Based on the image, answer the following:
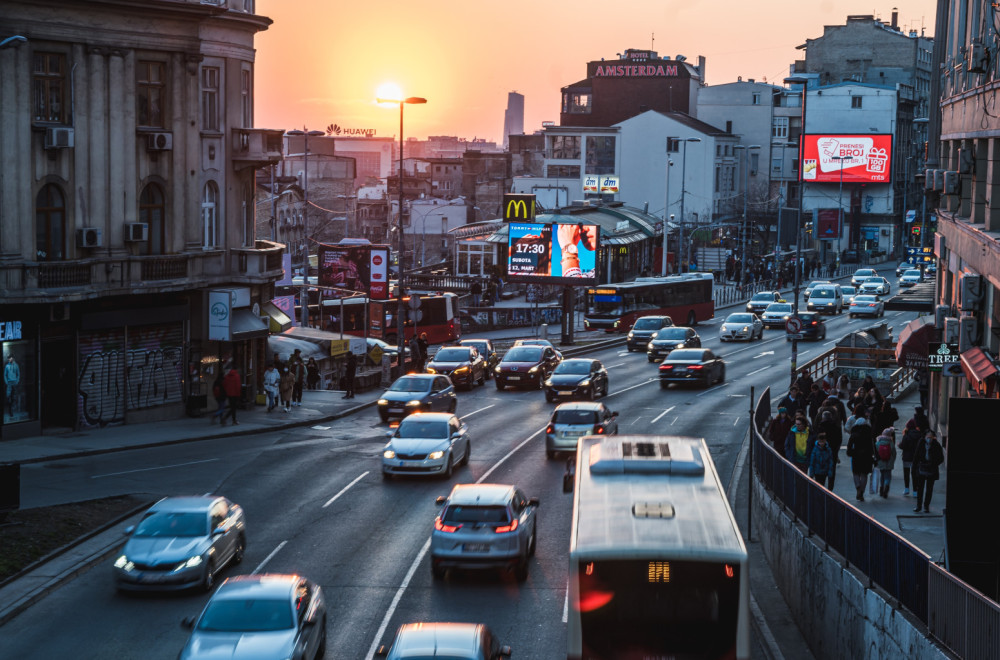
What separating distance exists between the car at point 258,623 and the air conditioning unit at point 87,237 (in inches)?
856

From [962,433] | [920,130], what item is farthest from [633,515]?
[920,130]

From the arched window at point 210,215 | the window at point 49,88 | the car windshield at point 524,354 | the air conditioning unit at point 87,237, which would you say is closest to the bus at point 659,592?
the air conditioning unit at point 87,237

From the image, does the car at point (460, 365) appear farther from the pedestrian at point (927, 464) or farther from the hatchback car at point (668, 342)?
the pedestrian at point (927, 464)

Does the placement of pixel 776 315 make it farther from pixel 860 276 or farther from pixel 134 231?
pixel 134 231

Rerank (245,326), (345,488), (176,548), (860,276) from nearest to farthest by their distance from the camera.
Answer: (176,548) < (345,488) < (245,326) < (860,276)

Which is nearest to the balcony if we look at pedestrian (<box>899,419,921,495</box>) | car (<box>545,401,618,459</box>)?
car (<box>545,401,618,459</box>)

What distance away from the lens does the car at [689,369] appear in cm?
4981

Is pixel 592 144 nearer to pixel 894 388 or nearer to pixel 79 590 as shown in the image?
pixel 894 388

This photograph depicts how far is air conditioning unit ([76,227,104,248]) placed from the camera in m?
37.0

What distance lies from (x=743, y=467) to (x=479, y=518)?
45.8 ft

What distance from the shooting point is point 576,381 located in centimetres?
4506

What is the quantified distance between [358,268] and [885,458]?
4294 cm

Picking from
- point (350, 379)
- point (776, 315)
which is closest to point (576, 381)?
point (350, 379)

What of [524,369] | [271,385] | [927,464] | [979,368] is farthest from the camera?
[524,369]
